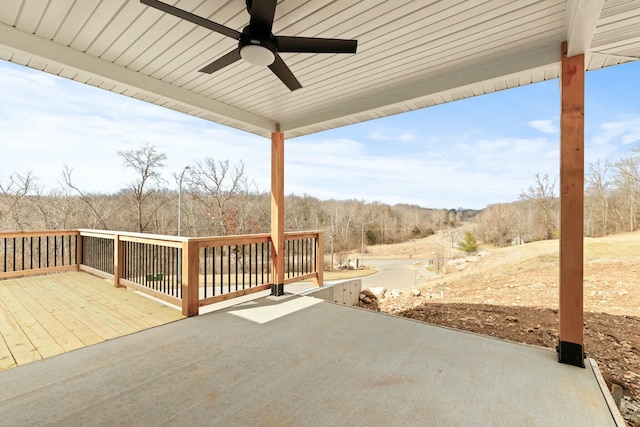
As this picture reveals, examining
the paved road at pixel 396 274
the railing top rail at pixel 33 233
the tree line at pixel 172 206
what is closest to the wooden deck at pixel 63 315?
the railing top rail at pixel 33 233

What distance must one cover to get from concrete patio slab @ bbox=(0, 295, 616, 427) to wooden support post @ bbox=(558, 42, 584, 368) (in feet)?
0.82

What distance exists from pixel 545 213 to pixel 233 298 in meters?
14.7

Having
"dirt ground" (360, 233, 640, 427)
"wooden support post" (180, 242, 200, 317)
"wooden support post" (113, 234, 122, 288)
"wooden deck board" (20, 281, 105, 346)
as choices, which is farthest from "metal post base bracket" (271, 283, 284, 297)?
"dirt ground" (360, 233, 640, 427)

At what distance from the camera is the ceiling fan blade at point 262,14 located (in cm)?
151

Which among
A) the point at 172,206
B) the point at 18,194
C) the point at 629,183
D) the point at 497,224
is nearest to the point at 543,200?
the point at 629,183

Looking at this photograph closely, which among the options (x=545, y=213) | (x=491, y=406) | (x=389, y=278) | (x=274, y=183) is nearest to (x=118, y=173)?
(x=274, y=183)

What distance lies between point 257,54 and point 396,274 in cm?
1629

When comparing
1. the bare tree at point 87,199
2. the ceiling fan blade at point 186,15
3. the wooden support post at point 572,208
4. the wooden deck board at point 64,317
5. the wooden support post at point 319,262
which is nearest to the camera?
the ceiling fan blade at point 186,15

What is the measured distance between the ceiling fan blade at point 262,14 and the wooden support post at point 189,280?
2.50 m

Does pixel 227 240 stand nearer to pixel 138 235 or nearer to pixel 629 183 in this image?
pixel 138 235

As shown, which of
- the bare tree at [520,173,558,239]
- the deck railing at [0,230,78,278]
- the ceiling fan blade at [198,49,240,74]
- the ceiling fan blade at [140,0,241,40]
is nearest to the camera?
the ceiling fan blade at [140,0,241,40]

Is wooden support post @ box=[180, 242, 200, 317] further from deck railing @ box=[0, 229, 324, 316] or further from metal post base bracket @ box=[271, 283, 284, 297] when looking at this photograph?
metal post base bracket @ box=[271, 283, 284, 297]

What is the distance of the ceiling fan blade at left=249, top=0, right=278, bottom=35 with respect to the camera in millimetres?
1509

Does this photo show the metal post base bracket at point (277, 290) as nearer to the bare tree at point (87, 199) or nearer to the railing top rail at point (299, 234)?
the railing top rail at point (299, 234)
